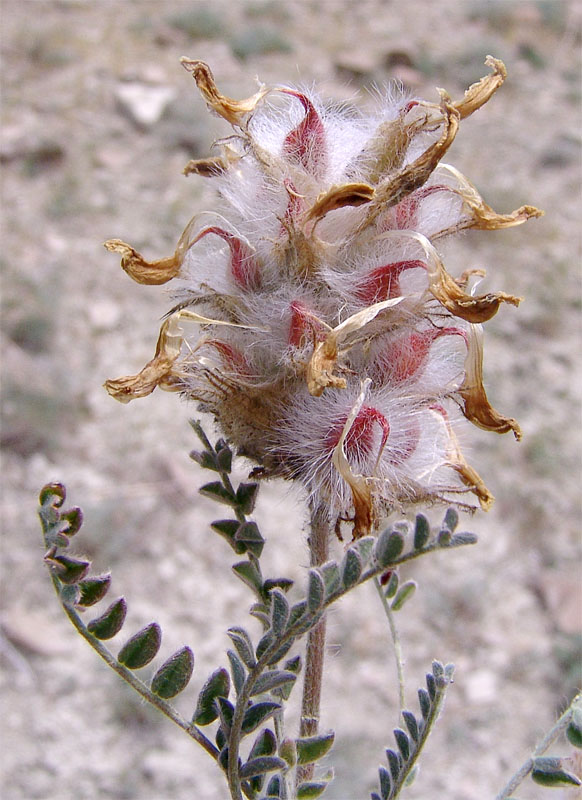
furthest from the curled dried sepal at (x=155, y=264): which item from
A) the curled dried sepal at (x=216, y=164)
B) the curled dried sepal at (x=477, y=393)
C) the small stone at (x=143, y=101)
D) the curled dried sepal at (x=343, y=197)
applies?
the small stone at (x=143, y=101)

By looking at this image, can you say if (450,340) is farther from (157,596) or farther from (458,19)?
(458,19)

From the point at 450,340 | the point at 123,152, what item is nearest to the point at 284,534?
the point at 450,340

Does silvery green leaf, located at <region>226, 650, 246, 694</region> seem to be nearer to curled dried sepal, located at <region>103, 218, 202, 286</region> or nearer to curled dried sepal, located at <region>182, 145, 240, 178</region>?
curled dried sepal, located at <region>103, 218, 202, 286</region>

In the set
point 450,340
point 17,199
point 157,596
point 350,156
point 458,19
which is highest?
point 350,156

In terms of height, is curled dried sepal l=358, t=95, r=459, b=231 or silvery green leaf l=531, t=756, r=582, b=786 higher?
curled dried sepal l=358, t=95, r=459, b=231

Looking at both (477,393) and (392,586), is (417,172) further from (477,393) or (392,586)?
(392,586)

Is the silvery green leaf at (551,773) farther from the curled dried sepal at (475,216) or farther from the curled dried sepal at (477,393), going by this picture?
the curled dried sepal at (475,216)

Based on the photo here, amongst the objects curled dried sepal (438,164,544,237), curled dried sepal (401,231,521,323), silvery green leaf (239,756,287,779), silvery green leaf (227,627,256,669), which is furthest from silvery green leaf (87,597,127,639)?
→ curled dried sepal (438,164,544,237)
